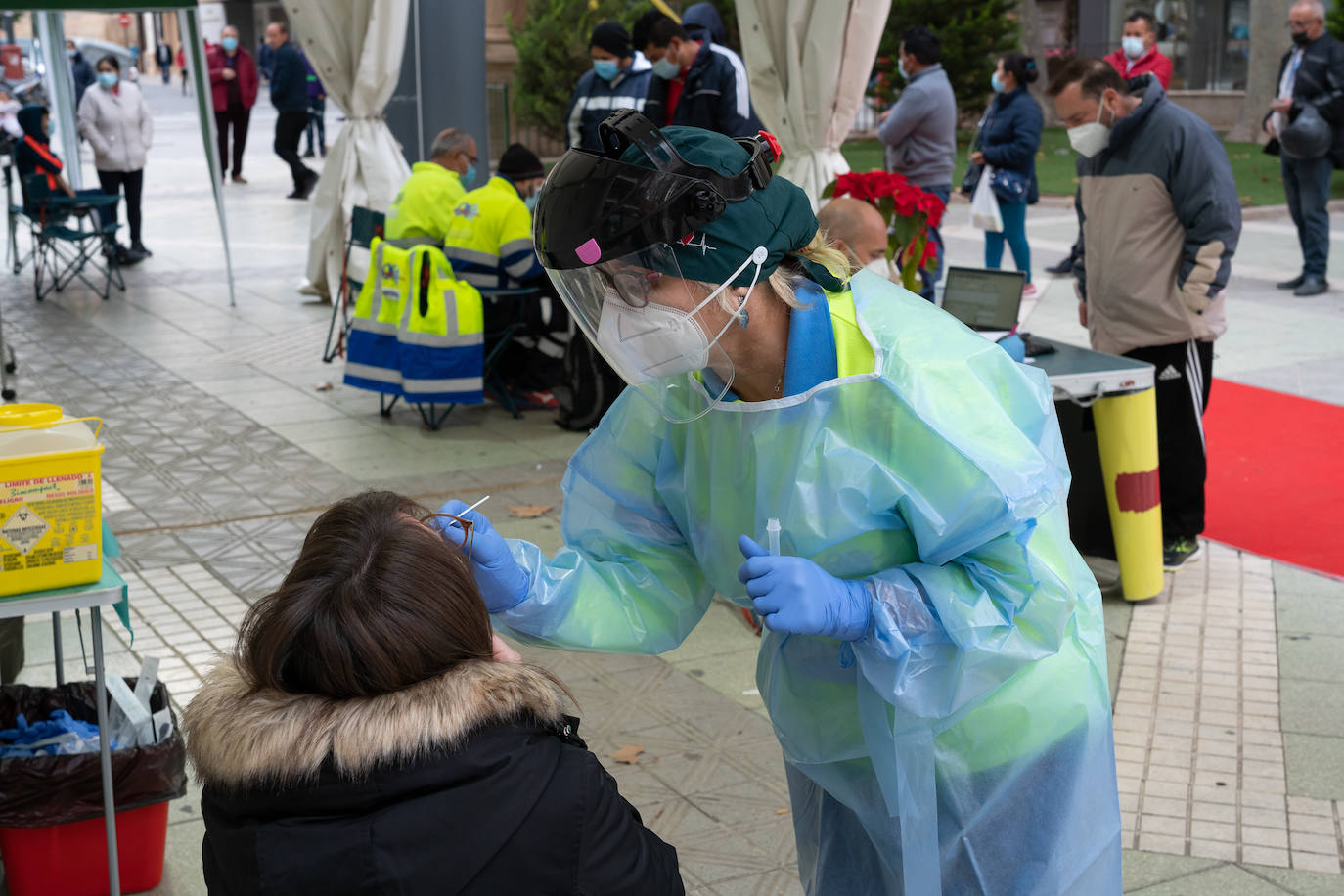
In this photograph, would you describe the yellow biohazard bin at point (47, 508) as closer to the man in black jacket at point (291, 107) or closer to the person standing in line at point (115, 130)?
the person standing in line at point (115, 130)

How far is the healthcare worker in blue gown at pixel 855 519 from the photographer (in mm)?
1731

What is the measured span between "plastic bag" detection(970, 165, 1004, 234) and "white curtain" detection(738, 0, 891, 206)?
323 centimetres

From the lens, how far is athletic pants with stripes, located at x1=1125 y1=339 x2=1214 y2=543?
5.05 metres

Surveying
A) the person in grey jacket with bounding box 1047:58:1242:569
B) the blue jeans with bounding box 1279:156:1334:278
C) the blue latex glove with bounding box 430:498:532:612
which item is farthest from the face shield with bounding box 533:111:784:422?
the blue jeans with bounding box 1279:156:1334:278

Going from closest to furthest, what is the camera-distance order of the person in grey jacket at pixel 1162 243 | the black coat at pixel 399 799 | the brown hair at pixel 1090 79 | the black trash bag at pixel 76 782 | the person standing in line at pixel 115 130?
1. the black coat at pixel 399 799
2. the black trash bag at pixel 76 782
3. the person in grey jacket at pixel 1162 243
4. the brown hair at pixel 1090 79
5. the person standing in line at pixel 115 130

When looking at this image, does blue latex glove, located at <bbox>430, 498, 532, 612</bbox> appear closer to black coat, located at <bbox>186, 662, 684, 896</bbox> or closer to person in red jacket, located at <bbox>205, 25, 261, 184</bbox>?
black coat, located at <bbox>186, 662, 684, 896</bbox>

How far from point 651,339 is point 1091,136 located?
3.69m

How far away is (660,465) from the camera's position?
6.90 feet

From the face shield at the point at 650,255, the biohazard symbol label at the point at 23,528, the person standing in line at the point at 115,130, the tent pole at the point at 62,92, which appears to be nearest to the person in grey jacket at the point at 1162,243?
the face shield at the point at 650,255

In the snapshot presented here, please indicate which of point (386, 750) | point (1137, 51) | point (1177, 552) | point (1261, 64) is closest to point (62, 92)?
point (1137, 51)

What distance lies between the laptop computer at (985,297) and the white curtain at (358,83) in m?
5.28

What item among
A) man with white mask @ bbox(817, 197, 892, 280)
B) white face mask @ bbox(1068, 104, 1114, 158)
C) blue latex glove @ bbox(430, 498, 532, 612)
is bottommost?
blue latex glove @ bbox(430, 498, 532, 612)

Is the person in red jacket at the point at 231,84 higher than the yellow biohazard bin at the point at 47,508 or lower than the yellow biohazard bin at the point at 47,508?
higher

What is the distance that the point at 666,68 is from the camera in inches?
293
